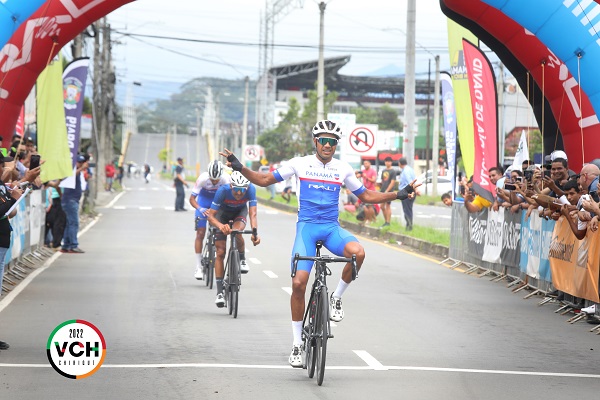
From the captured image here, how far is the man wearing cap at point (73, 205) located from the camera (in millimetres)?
22531

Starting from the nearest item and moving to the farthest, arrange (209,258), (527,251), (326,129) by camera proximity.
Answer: (326,129) < (209,258) < (527,251)

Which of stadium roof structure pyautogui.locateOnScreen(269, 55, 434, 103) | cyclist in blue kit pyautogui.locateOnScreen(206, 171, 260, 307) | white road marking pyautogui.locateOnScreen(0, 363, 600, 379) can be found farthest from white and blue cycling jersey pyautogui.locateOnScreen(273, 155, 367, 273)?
stadium roof structure pyautogui.locateOnScreen(269, 55, 434, 103)

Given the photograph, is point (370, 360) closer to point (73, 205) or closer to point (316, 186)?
point (316, 186)

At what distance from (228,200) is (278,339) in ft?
11.5

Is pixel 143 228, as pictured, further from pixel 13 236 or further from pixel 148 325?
pixel 148 325

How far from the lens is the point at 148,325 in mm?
12445

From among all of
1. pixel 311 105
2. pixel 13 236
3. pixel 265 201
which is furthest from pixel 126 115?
pixel 13 236

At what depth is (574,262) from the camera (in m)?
14.3

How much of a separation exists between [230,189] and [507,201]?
18.9 feet

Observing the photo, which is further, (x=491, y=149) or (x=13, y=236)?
(x=491, y=149)

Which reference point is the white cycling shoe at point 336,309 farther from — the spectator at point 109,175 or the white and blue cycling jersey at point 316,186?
the spectator at point 109,175

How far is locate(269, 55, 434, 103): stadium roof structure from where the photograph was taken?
150125mm

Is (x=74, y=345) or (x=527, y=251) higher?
(x=74, y=345)

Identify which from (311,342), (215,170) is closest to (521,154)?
(215,170)
